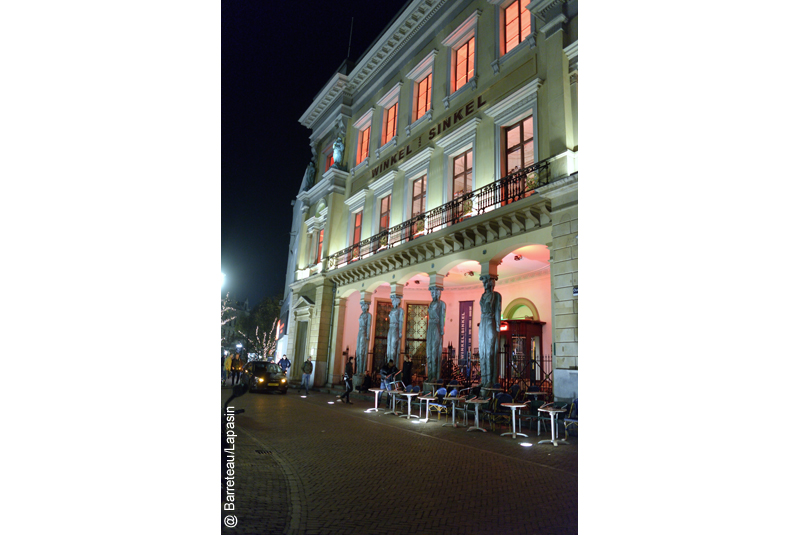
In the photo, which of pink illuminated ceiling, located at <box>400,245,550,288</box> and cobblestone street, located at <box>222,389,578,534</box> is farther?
pink illuminated ceiling, located at <box>400,245,550,288</box>

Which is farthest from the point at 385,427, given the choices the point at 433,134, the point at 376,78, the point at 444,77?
the point at 376,78

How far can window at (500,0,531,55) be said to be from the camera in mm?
11633

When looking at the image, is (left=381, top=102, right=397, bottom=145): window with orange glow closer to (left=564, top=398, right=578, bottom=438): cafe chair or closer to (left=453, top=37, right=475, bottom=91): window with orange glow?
(left=453, top=37, right=475, bottom=91): window with orange glow

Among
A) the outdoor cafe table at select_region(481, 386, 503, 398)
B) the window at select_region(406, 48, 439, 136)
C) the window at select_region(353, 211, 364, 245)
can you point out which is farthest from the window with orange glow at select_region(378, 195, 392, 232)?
the outdoor cafe table at select_region(481, 386, 503, 398)

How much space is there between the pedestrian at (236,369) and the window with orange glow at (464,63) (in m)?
12.5

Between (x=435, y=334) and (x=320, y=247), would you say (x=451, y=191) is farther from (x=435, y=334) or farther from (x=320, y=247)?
(x=320, y=247)

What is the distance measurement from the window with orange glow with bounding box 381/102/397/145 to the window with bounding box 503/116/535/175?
6421 millimetres

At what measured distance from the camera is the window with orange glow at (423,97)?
50.9ft

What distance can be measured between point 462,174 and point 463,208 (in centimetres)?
150

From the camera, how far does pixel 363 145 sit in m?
19.6
